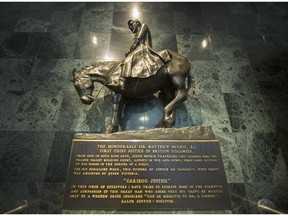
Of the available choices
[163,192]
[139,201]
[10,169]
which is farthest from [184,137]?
[10,169]

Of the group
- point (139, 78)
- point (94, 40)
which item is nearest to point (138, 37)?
point (139, 78)

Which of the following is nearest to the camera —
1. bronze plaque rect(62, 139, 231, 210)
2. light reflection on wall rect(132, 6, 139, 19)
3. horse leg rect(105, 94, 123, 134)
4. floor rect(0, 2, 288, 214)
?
bronze plaque rect(62, 139, 231, 210)

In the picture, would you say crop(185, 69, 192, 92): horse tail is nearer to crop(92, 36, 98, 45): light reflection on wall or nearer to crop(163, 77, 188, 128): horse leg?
crop(163, 77, 188, 128): horse leg

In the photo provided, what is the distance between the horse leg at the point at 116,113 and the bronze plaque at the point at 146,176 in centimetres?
40

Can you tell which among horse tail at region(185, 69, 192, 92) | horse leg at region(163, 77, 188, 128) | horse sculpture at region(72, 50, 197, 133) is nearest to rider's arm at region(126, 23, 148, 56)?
horse sculpture at region(72, 50, 197, 133)

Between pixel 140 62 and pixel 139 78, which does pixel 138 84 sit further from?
pixel 140 62

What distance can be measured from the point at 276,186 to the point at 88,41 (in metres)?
5.71

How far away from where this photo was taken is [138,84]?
14.5 feet

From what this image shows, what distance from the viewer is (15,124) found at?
4820 mm

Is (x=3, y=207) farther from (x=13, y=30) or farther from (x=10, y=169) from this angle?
(x=13, y=30)

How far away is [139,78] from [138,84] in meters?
0.14

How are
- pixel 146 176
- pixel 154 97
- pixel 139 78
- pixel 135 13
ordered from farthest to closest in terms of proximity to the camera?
pixel 135 13
pixel 154 97
pixel 139 78
pixel 146 176

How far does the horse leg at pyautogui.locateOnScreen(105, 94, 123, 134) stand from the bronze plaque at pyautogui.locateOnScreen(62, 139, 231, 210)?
1.31ft

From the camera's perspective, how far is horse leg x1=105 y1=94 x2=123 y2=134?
4.40 meters
